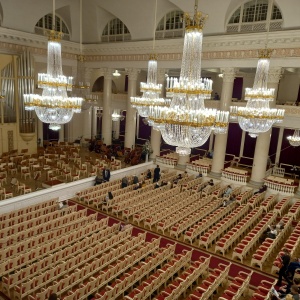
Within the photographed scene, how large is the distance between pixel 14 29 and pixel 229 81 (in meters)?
14.1

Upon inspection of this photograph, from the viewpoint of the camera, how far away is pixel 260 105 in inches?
402

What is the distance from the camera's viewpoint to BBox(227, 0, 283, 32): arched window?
643 inches

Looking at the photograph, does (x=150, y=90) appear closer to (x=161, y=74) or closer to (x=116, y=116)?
(x=161, y=74)

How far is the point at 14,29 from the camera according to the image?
1997 centimetres

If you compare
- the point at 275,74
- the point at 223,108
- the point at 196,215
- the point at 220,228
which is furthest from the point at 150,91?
the point at 275,74

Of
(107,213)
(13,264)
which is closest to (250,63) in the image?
(107,213)

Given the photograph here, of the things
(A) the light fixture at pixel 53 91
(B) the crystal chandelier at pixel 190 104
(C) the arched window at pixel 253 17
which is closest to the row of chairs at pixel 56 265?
(A) the light fixture at pixel 53 91

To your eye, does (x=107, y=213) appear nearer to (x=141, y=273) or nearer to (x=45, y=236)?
(x=45, y=236)

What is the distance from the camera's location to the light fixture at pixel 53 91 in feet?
30.9

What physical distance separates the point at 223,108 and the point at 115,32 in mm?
10483

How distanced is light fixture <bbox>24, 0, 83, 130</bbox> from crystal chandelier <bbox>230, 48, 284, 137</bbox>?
18.5ft

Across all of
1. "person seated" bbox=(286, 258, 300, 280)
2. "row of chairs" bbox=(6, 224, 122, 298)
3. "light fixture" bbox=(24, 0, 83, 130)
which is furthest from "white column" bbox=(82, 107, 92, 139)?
"person seated" bbox=(286, 258, 300, 280)

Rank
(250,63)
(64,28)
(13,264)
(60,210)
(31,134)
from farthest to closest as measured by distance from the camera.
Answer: (64,28) → (31,134) → (250,63) → (60,210) → (13,264)

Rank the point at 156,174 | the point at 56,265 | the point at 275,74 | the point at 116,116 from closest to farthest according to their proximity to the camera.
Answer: the point at 56,265, the point at 275,74, the point at 156,174, the point at 116,116
